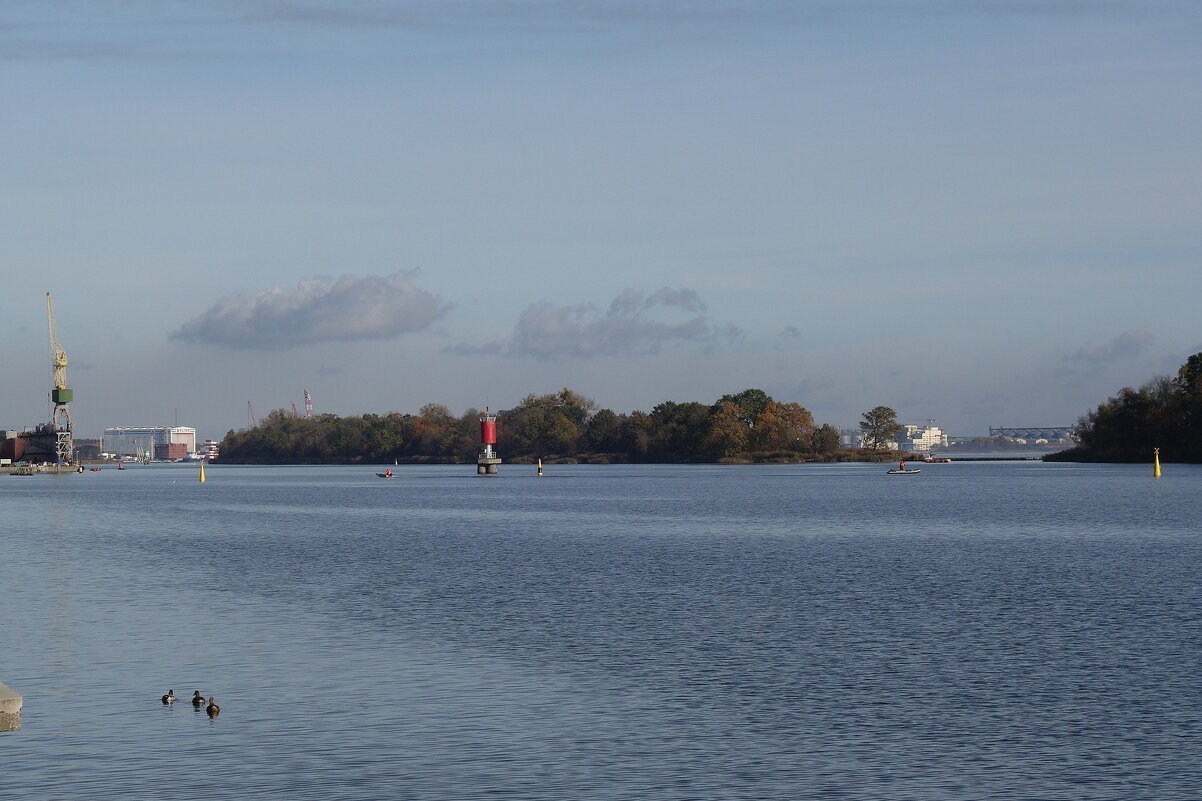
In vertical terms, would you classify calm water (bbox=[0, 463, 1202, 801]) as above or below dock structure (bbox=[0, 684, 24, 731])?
below

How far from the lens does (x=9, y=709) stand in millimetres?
21922

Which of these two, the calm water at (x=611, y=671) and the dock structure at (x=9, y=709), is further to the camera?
the dock structure at (x=9, y=709)

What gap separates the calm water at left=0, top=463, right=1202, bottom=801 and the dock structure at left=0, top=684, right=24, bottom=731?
2.13ft

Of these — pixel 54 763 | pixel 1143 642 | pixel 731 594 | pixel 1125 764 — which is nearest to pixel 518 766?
pixel 54 763

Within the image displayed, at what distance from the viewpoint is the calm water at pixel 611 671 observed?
21.2 metres

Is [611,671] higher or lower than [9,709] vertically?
lower

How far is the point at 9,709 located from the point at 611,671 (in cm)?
1329

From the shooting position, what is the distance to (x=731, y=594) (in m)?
47.6

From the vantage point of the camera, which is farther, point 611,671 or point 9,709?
point 611,671

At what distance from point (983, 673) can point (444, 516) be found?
82212mm

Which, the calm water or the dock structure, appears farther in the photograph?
the dock structure

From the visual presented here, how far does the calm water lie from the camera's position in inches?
836

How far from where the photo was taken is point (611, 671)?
30.9m

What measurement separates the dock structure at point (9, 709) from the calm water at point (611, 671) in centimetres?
65
